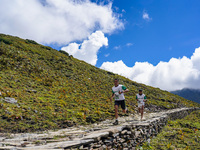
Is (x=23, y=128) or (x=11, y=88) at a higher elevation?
(x=11, y=88)

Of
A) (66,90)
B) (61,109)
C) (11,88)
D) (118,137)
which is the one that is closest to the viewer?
(118,137)

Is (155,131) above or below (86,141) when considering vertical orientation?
below

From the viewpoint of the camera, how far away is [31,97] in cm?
1363

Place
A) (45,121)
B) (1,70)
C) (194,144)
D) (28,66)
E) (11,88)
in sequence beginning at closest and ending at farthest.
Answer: (194,144), (45,121), (11,88), (1,70), (28,66)

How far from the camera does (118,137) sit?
259 inches

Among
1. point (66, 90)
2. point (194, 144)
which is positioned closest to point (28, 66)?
point (66, 90)

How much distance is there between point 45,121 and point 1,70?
11.8m

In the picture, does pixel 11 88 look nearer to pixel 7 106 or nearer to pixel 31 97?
pixel 31 97

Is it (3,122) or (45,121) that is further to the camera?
(45,121)

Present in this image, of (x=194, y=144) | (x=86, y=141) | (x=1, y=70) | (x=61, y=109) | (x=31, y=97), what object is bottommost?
(x=194, y=144)

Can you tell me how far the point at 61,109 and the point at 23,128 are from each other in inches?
182

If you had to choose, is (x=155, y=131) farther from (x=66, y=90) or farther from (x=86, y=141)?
(x=66, y=90)

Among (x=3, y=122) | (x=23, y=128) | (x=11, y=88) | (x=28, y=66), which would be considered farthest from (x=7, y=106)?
(x=28, y=66)

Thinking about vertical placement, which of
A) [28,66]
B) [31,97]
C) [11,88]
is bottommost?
[31,97]
